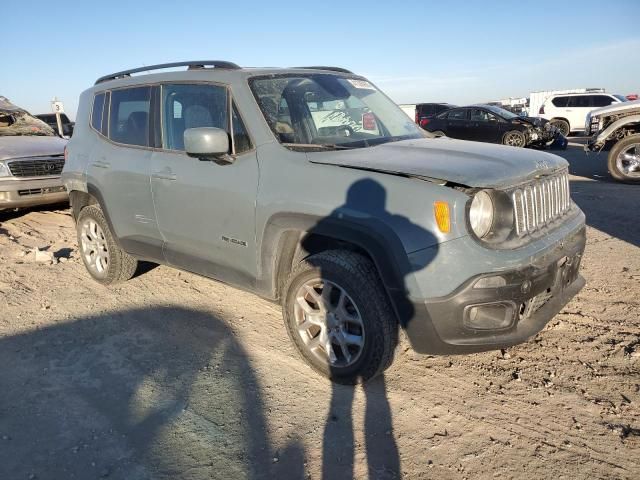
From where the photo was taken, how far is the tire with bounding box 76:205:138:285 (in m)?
4.82

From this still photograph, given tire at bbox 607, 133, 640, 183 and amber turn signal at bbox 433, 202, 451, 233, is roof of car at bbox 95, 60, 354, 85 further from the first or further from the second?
tire at bbox 607, 133, 640, 183

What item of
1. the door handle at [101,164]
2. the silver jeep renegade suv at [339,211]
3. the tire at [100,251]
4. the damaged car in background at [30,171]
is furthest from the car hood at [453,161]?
the damaged car in background at [30,171]

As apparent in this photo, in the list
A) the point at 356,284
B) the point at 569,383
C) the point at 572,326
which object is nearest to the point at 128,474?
the point at 356,284

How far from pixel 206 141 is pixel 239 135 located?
1.07ft

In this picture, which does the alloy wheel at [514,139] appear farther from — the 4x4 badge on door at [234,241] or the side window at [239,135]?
the 4x4 badge on door at [234,241]

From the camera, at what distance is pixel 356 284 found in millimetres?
2865

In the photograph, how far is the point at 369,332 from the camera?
2883 mm

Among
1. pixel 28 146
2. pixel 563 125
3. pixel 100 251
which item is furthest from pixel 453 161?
pixel 563 125

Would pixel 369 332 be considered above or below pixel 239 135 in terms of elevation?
below

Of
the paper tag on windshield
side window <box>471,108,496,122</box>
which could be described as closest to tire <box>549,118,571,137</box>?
side window <box>471,108,496,122</box>

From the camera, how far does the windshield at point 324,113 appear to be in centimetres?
345

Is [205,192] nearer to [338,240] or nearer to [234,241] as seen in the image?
[234,241]

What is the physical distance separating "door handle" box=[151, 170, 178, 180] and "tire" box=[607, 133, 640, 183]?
9.36 m

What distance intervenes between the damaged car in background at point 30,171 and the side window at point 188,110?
3911 mm
